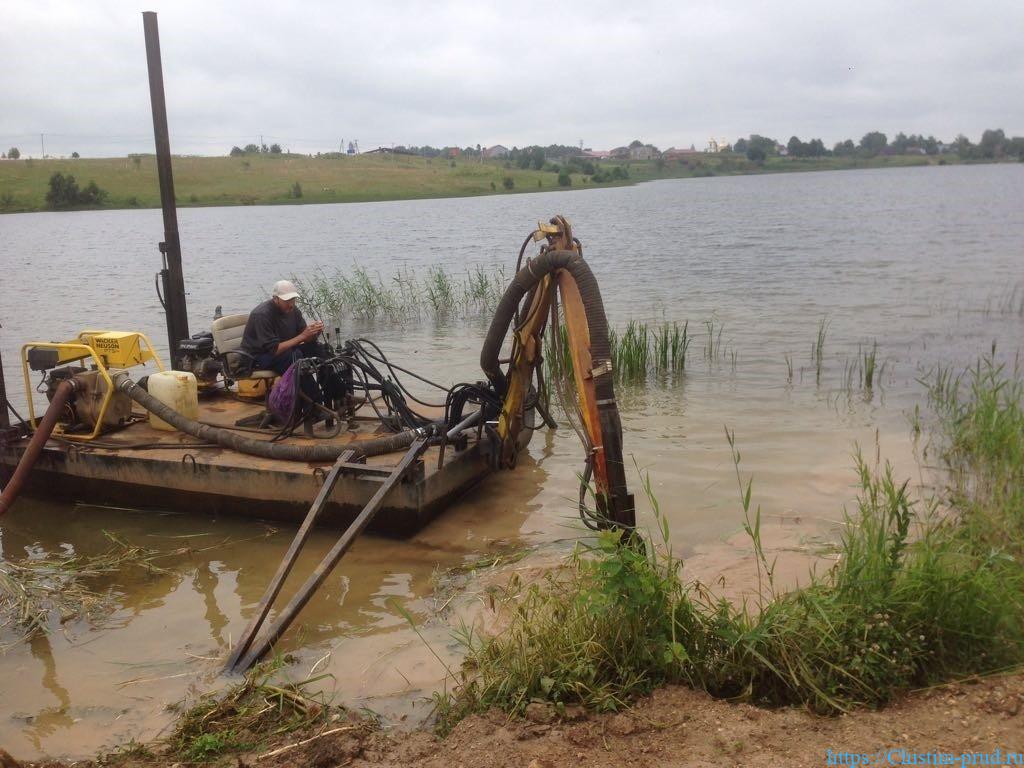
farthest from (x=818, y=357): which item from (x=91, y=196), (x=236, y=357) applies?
(x=91, y=196)

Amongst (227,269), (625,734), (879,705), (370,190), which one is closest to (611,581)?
(625,734)

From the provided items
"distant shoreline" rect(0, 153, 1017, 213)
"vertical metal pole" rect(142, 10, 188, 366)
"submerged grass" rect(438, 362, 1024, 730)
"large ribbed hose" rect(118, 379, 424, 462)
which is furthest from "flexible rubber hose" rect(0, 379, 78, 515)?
"distant shoreline" rect(0, 153, 1017, 213)

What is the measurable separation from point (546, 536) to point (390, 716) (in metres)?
2.64

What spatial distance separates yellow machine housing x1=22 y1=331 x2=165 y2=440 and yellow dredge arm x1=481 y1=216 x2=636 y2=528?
314 centimetres

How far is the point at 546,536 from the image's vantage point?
22.5 ft

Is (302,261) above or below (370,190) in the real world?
below

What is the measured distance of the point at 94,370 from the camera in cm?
775

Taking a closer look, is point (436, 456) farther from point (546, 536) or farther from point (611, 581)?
point (611, 581)

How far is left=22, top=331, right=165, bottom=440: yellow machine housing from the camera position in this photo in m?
7.51

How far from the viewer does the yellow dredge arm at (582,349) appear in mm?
5629

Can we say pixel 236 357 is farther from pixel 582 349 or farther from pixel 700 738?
pixel 700 738

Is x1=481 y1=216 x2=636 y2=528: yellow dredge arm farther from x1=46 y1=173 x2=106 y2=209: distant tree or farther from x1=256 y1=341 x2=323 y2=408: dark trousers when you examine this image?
x1=46 y1=173 x2=106 y2=209: distant tree

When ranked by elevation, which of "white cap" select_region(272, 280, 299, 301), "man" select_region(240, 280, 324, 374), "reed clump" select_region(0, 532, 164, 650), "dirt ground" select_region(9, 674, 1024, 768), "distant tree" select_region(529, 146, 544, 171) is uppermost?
"distant tree" select_region(529, 146, 544, 171)

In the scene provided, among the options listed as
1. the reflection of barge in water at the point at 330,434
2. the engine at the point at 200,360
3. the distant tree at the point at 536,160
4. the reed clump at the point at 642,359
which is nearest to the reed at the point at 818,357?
the reed clump at the point at 642,359
